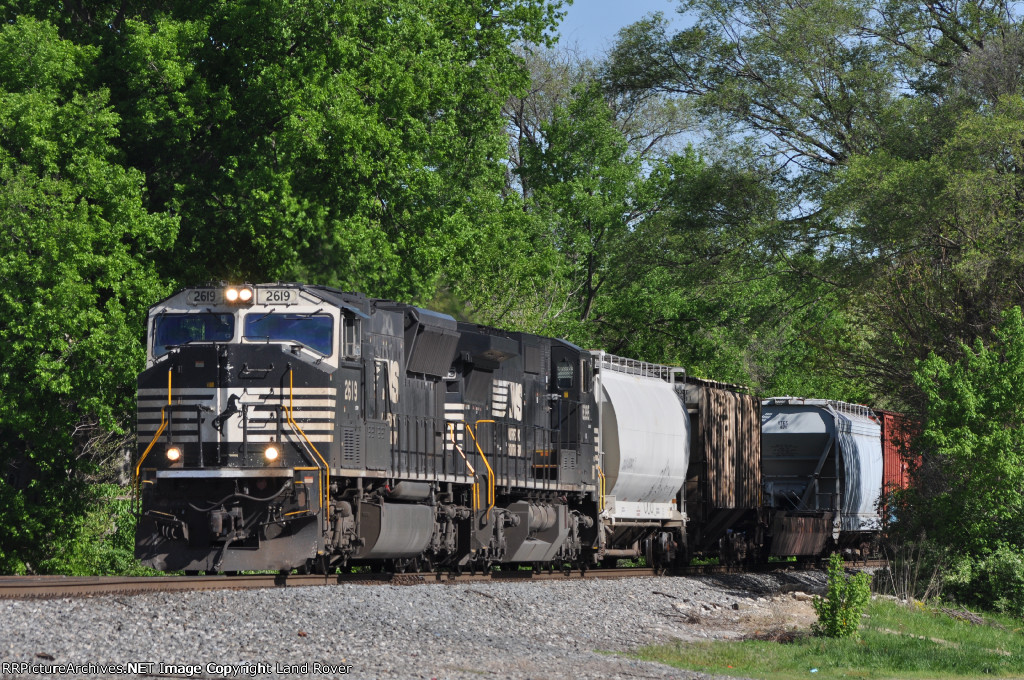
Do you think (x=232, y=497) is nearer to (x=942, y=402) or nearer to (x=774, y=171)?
(x=942, y=402)

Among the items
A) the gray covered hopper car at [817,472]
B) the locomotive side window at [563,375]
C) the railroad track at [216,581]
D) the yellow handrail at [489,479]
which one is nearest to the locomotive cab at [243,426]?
Answer: the railroad track at [216,581]

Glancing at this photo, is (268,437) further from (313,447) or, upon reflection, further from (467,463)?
(467,463)

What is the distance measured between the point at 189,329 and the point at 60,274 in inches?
276

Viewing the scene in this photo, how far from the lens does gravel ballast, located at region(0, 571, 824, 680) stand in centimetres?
994

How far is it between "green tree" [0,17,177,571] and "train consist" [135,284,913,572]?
21.0 feet

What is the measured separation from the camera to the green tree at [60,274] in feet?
71.9

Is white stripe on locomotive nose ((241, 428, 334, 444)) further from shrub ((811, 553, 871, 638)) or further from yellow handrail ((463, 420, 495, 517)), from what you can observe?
shrub ((811, 553, 871, 638))

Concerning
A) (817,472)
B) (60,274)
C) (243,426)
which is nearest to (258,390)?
(243,426)

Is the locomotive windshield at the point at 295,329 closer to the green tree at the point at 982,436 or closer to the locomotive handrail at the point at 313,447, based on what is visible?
the locomotive handrail at the point at 313,447

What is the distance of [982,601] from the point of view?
1995 centimetres

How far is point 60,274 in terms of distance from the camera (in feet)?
71.7

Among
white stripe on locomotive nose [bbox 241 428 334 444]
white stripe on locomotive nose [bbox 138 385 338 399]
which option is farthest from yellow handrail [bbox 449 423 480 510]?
white stripe on locomotive nose [bbox 241 428 334 444]

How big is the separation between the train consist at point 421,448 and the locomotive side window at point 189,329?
2cm

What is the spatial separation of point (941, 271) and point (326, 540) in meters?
13.0
